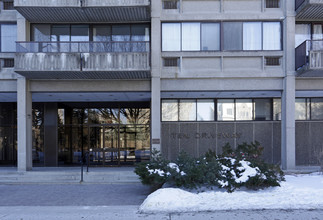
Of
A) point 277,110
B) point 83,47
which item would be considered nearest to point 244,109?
point 277,110

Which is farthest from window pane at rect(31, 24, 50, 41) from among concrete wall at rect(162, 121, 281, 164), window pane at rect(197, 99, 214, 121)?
window pane at rect(197, 99, 214, 121)

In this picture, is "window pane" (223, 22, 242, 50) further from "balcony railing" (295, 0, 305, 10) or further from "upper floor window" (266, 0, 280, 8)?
"balcony railing" (295, 0, 305, 10)

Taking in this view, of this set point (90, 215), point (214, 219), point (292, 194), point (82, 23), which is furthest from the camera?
point (82, 23)

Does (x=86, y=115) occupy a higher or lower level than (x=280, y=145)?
Answer: higher

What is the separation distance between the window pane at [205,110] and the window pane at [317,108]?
6.06 m

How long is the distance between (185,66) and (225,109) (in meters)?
3.92

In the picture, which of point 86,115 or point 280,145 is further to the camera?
point 86,115

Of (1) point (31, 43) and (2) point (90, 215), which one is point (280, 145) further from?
(1) point (31, 43)

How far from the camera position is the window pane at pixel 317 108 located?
54.2 ft

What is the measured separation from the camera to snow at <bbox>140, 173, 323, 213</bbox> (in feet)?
26.8

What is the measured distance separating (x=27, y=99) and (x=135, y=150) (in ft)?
23.1

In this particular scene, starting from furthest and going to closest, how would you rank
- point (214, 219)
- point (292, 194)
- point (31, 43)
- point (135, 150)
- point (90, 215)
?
point (135, 150) < point (31, 43) < point (292, 194) < point (90, 215) < point (214, 219)

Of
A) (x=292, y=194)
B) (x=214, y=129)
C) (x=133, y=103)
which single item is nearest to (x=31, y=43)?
(x=133, y=103)

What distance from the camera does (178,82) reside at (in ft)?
47.6
